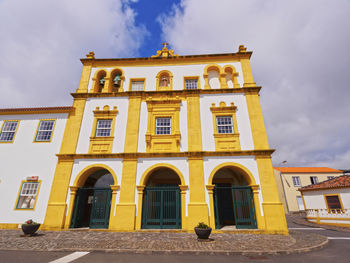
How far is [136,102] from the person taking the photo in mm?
14430

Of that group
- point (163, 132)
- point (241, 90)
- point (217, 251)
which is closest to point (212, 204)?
point (217, 251)

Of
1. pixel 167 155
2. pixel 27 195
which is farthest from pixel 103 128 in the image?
pixel 27 195

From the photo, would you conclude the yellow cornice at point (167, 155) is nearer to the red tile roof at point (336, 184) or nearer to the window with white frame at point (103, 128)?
the window with white frame at point (103, 128)

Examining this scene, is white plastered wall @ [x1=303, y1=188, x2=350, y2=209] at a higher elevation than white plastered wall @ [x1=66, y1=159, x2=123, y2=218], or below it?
below

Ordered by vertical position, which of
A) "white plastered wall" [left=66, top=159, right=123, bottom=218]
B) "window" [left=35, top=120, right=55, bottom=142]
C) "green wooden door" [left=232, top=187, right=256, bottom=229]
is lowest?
"green wooden door" [left=232, top=187, right=256, bottom=229]

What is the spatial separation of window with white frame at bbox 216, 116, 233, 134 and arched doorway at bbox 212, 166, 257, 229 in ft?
9.22

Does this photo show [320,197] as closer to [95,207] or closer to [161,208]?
[161,208]

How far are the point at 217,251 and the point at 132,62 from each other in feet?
51.4

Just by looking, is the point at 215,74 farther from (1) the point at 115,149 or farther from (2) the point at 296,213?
(2) the point at 296,213

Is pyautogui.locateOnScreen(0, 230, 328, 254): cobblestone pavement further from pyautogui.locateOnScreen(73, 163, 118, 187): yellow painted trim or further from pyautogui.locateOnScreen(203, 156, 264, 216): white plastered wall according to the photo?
pyautogui.locateOnScreen(203, 156, 264, 216): white plastered wall

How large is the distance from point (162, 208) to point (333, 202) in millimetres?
18731

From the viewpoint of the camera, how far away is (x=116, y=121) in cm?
1395

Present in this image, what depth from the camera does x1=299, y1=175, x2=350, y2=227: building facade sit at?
55.5 feet

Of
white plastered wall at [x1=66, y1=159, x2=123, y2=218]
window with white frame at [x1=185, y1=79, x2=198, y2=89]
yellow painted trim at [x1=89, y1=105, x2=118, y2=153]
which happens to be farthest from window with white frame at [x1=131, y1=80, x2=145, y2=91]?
white plastered wall at [x1=66, y1=159, x2=123, y2=218]
